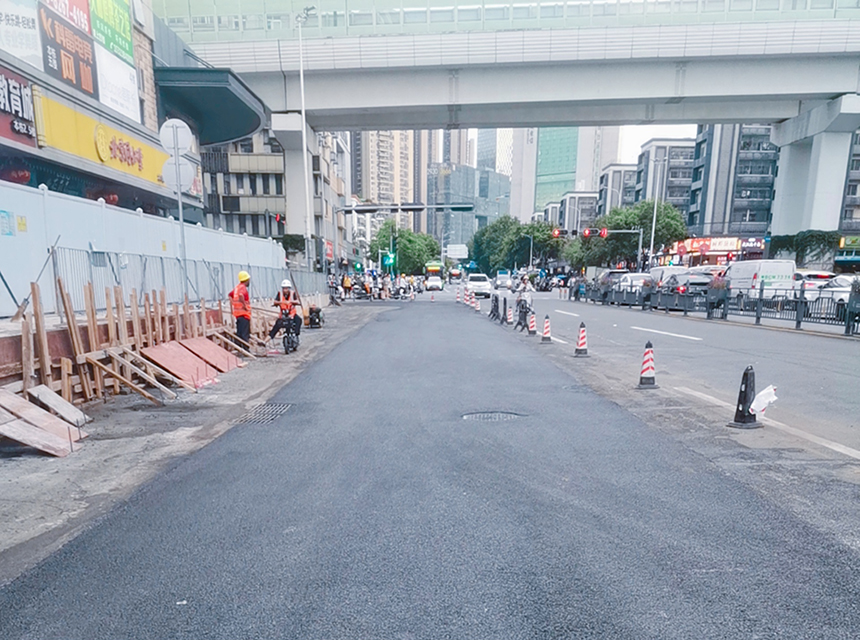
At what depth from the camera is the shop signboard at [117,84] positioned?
15047 mm

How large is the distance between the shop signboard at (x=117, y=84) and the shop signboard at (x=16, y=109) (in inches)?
133

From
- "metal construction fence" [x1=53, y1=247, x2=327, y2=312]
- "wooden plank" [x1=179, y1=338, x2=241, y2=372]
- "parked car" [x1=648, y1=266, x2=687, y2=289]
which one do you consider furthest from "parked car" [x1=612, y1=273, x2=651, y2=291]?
"wooden plank" [x1=179, y1=338, x2=241, y2=372]

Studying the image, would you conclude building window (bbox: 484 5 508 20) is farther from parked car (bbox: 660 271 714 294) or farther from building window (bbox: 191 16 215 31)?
parked car (bbox: 660 271 714 294)

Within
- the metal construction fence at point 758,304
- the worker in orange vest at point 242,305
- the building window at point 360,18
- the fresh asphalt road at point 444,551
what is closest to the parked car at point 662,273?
the metal construction fence at point 758,304

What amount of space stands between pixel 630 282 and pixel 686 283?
3845 millimetres

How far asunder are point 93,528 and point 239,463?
4.58 ft

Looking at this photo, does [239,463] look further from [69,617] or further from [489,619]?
[489,619]

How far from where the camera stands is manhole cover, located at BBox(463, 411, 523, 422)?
6.29 meters

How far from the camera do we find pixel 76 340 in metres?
6.96

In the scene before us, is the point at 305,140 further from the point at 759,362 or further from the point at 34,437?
the point at 34,437

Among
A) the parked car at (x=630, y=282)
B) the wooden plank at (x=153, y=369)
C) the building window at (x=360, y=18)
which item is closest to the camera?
the wooden plank at (x=153, y=369)

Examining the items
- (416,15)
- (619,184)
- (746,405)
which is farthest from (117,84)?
(619,184)

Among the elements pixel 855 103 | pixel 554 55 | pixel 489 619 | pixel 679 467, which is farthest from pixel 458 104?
pixel 489 619

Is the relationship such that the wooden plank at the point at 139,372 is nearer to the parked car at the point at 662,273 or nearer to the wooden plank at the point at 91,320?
the wooden plank at the point at 91,320
